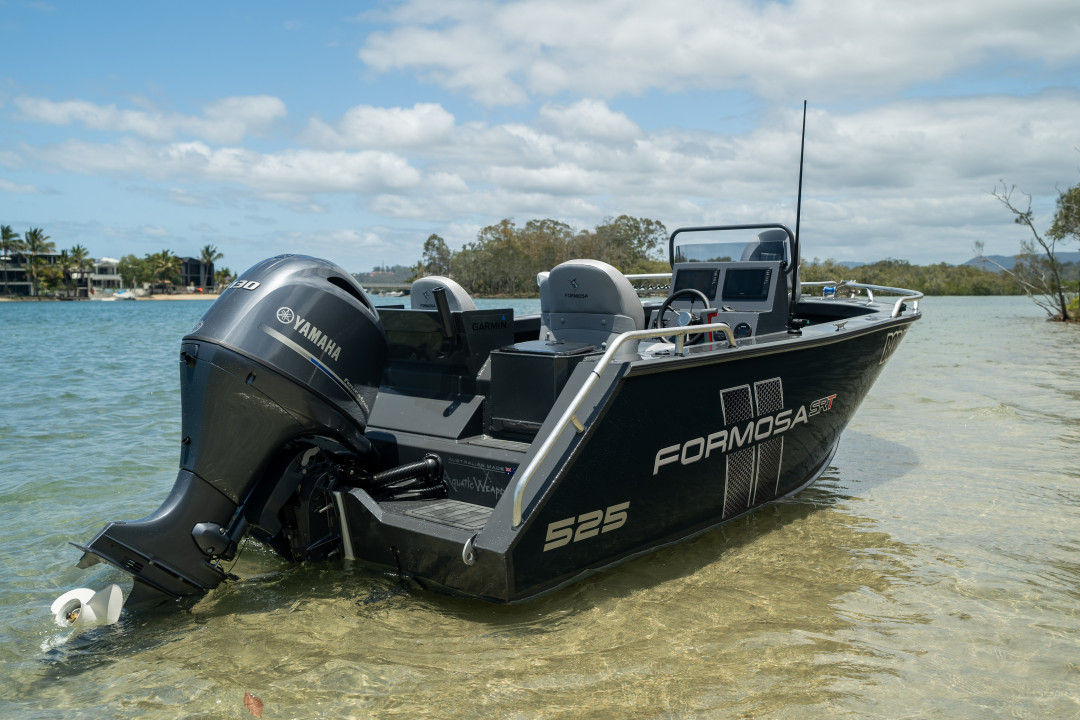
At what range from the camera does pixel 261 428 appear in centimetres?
334

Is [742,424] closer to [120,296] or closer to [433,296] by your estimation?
[433,296]

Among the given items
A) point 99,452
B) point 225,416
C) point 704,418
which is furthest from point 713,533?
point 99,452

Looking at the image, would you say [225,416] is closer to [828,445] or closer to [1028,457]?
[828,445]

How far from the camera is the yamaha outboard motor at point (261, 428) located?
317 centimetres

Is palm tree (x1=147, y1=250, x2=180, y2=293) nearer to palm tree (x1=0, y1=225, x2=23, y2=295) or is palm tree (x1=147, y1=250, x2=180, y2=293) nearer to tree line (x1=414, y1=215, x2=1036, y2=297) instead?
palm tree (x1=0, y1=225, x2=23, y2=295)

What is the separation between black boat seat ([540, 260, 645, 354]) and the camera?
4.72m

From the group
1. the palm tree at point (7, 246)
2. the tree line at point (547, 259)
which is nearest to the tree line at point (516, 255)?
the tree line at point (547, 259)

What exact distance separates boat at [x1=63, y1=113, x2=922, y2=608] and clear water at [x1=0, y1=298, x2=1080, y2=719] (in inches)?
7.7

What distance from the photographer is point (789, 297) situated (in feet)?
19.8

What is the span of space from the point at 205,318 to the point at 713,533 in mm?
2947

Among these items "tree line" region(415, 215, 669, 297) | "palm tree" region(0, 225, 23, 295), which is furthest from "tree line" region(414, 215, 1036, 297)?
"palm tree" region(0, 225, 23, 295)

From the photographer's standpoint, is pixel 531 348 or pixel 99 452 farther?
pixel 99 452

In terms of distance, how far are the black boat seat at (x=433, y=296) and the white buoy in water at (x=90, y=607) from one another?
2112mm

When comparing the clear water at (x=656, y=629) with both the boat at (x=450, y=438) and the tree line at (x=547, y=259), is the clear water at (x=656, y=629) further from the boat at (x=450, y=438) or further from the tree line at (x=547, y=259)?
the tree line at (x=547, y=259)
